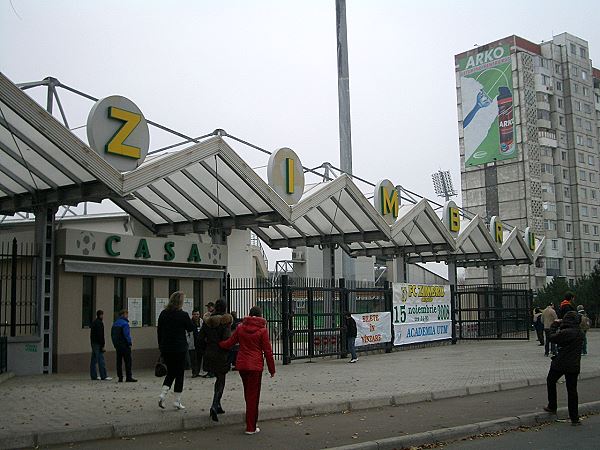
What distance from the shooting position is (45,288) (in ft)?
54.7

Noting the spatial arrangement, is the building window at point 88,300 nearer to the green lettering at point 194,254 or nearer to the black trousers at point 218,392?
the green lettering at point 194,254

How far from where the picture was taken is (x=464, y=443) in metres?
9.45

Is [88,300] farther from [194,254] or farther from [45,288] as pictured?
[194,254]

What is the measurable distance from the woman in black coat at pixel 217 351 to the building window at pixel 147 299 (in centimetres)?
887

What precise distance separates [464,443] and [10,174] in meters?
12.6

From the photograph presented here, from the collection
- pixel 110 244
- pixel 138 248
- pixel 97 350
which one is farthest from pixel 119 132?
pixel 97 350

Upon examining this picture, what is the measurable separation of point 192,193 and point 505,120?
66.2m

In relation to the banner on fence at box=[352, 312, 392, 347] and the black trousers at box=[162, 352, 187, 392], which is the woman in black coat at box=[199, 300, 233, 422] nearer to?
the black trousers at box=[162, 352, 187, 392]

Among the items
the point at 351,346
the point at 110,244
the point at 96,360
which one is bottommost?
the point at 351,346

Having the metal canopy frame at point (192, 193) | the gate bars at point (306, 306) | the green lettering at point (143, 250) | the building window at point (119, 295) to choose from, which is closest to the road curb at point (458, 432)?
the metal canopy frame at point (192, 193)

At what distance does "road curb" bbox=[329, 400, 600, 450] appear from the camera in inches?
348

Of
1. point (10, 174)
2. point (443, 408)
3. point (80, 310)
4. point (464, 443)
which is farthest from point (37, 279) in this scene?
point (464, 443)

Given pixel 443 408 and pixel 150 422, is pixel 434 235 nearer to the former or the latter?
pixel 443 408

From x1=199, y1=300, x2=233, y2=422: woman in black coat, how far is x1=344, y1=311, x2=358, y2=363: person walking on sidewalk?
11549 mm
